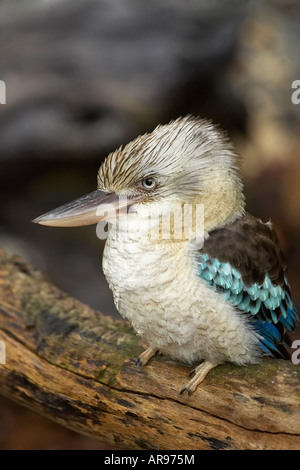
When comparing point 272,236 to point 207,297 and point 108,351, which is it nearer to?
point 207,297

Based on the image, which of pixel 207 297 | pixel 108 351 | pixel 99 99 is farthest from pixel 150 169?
pixel 99 99

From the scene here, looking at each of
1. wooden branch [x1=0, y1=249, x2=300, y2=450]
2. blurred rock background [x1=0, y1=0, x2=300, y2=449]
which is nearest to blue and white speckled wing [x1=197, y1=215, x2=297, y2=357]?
wooden branch [x1=0, y1=249, x2=300, y2=450]

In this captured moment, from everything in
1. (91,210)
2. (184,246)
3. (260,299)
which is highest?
(91,210)

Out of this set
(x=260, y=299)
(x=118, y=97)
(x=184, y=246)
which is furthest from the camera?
(x=118, y=97)

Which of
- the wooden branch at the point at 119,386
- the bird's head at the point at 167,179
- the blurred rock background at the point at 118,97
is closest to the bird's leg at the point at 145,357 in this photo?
the wooden branch at the point at 119,386

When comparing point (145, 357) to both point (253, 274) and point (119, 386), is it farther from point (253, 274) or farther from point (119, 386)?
point (253, 274)

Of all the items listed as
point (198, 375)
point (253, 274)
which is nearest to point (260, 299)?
point (253, 274)

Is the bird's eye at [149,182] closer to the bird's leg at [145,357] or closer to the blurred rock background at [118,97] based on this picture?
the bird's leg at [145,357]
